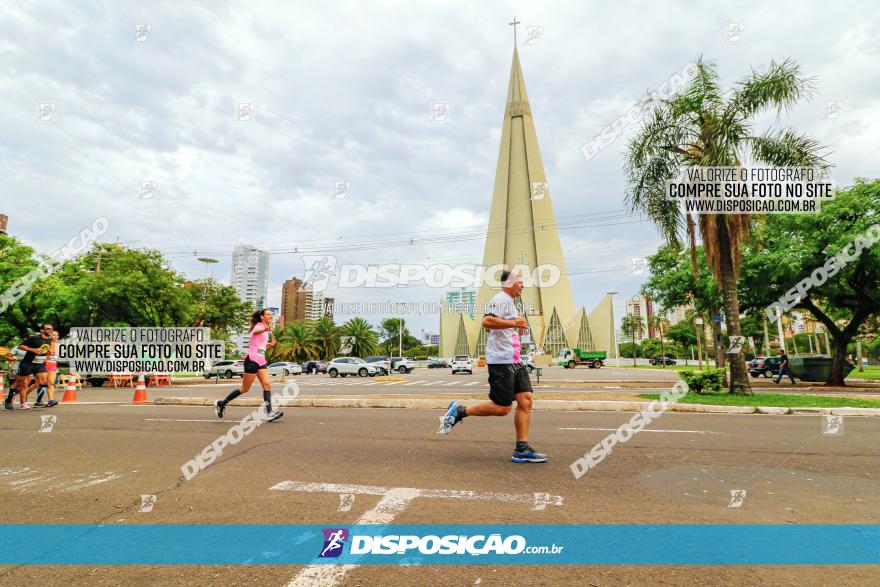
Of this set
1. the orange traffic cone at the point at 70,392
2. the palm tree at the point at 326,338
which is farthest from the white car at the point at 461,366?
the orange traffic cone at the point at 70,392

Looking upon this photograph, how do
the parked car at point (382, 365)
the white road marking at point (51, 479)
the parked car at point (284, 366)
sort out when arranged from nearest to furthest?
the white road marking at point (51, 479) < the parked car at point (382, 365) < the parked car at point (284, 366)

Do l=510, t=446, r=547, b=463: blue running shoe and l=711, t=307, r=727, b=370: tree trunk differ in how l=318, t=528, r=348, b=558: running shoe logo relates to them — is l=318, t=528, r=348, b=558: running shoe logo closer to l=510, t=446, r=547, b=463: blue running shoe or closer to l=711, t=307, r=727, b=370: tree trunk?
l=510, t=446, r=547, b=463: blue running shoe

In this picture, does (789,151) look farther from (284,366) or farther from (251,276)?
(251,276)

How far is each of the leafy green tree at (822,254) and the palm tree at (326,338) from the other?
172 ft

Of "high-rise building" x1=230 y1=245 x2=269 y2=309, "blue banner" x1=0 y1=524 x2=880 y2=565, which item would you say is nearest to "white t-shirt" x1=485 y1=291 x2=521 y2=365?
"blue banner" x1=0 y1=524 x2=880 y2=565

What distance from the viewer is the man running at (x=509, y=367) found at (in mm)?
4684

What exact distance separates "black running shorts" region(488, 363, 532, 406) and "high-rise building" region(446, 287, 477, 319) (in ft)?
288

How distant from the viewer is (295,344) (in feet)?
196

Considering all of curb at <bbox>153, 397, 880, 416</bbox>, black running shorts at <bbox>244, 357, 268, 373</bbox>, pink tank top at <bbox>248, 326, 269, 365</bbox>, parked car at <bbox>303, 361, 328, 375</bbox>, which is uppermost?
pink tank top at <bbox>248, 326, 269, 365</bbox>

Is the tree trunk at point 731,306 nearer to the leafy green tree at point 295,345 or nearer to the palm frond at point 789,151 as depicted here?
the palm frond at point 789,151

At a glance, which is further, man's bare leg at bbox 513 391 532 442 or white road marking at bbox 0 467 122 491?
man's bare leg at bbox 513 391 532 442

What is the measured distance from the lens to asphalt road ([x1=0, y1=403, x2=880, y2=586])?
2.29 metres

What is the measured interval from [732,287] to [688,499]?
1150 centimetres

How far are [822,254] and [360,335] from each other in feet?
189
